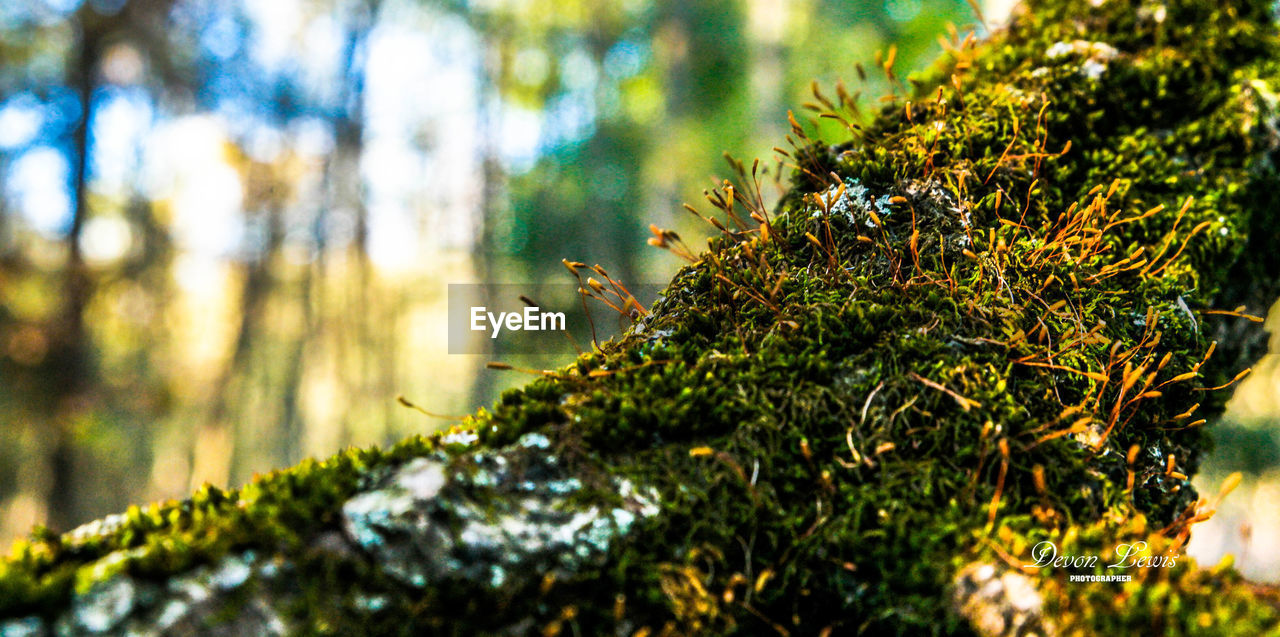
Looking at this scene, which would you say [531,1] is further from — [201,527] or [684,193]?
[201,527]

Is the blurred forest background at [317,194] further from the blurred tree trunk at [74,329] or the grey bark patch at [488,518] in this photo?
the grey bark patch at [488,518]

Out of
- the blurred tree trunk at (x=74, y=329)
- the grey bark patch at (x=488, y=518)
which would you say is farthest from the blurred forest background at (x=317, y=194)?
the grey bark patch at (x=488, y=518)

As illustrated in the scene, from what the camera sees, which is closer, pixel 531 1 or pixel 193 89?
pixel 193 89

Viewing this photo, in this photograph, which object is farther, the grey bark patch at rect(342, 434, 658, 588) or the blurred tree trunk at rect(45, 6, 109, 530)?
the blurred tree trunk at rect(45, 6, 109, 530)

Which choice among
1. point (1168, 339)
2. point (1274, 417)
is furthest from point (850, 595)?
point (1274, 417)

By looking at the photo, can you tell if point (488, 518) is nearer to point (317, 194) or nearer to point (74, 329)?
point (74, 329)

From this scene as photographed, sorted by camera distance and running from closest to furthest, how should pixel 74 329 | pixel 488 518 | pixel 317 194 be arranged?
pixel 488 518, pixel 74 329, pixel 317 194

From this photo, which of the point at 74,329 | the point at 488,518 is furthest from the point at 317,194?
the point at 488,518

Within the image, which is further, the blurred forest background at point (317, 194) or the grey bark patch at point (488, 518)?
the blurred forest background at point (317, 194)

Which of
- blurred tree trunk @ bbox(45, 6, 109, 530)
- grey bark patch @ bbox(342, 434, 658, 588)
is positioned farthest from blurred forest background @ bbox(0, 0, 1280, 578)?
grey bark patch @ bbox(342, 434, 658, 588)

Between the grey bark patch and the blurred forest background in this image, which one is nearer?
the grey bark patch

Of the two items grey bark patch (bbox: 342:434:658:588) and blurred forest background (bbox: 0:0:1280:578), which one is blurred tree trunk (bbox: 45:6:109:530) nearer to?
blurred forest background (bbox: 0:0:1280:578)
